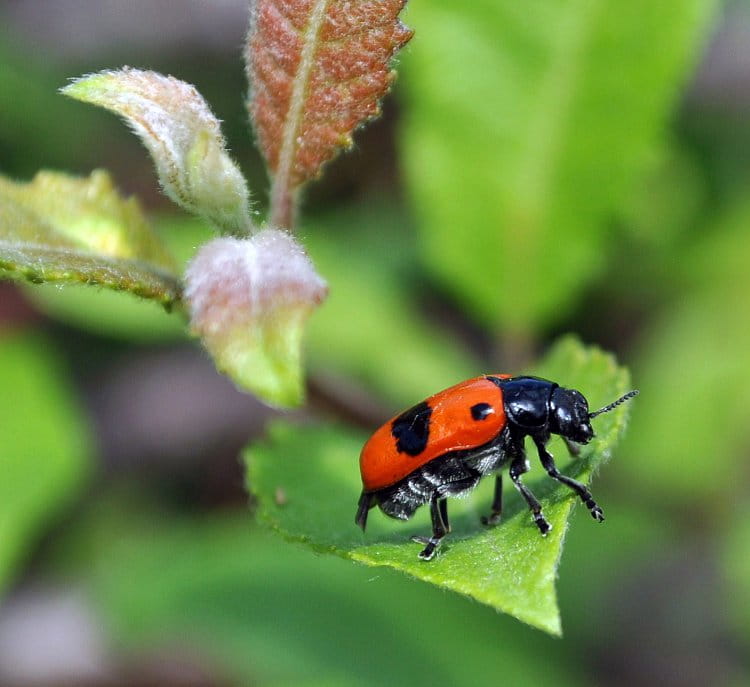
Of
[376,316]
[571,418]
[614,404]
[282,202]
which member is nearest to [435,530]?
[571,418]

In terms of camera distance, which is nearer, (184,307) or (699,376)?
(184,307)

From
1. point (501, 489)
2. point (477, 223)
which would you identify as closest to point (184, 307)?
point (501, 489)

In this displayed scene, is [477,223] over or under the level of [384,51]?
under

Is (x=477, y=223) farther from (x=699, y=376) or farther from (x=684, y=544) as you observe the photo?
(x=684, y=544)

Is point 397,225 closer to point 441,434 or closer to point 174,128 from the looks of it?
point 441,434

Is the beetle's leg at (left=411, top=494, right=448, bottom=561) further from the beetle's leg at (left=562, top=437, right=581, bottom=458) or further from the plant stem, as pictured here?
the plant stem

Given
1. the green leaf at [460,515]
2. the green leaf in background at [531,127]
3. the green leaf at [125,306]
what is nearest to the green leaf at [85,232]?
the green leaf at [460,515]
